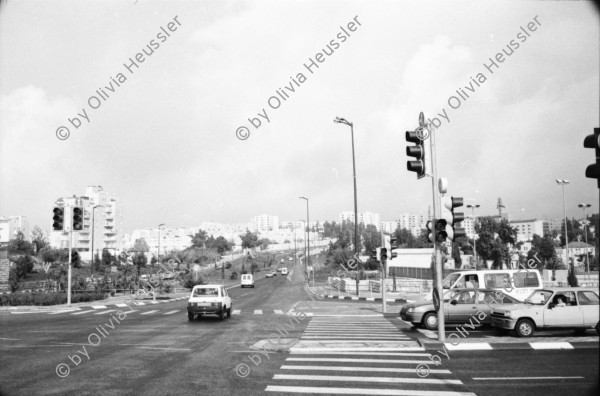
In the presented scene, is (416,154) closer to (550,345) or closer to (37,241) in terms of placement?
(550,345)

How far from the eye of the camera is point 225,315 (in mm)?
24484

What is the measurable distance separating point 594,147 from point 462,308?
12575 mm

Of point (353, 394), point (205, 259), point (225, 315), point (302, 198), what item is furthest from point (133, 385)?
point (205, 259)

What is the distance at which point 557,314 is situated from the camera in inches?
603

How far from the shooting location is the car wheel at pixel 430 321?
18328 mm

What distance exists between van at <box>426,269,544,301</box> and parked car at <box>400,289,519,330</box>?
14.6ft

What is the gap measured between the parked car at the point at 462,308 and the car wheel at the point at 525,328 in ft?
8.62

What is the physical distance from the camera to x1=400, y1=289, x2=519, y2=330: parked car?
60.0 ft

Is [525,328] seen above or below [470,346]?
above

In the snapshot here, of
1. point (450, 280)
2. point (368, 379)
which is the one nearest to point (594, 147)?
point (368, 379)

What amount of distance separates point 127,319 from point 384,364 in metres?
16.2

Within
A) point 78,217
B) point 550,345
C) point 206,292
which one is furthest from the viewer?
point 78,217

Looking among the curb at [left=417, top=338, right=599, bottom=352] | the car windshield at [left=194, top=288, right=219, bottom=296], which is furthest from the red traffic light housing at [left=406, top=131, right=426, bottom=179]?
the car windshield at [left=194, top=288, right=219, bottom=296]

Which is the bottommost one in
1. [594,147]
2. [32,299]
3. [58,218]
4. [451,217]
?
[32,299]
